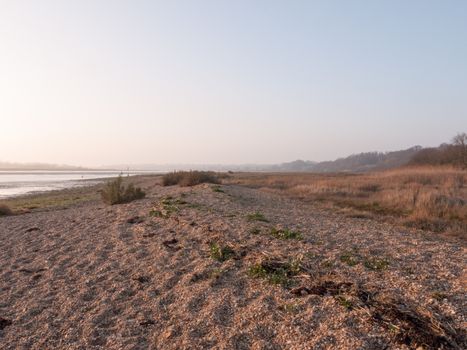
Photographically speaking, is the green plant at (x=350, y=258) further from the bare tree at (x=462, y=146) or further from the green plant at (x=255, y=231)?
the bare tree at (x=462, y=146)

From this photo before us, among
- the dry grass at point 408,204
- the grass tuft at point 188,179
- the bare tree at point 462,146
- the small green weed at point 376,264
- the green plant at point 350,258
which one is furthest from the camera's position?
the bare tree at point 462,146

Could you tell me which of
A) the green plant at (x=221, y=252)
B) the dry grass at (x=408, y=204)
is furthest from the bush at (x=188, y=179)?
the green plant at (x=221, y=252)

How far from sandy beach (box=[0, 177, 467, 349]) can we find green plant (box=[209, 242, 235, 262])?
1.7 inches

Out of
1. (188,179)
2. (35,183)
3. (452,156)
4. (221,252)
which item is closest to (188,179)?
(188,179)

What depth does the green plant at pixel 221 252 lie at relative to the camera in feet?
23.4

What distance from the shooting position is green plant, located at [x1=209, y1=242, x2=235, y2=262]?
7.13 meters

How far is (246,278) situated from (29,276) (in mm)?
3815

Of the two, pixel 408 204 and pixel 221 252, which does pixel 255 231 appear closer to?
pixel 221 252

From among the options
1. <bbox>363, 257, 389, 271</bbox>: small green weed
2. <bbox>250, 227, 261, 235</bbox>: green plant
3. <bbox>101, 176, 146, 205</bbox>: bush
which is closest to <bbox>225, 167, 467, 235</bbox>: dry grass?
<bbox>250, 227, 261, 235</bbox>: green plant

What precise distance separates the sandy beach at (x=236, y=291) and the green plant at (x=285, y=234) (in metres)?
0.06

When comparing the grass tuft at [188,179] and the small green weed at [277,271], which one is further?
the grass tuft at [188,179]

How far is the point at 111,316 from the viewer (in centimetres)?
536

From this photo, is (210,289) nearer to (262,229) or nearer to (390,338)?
(390,338)

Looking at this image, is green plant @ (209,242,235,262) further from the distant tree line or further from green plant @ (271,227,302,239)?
the distant tree line
